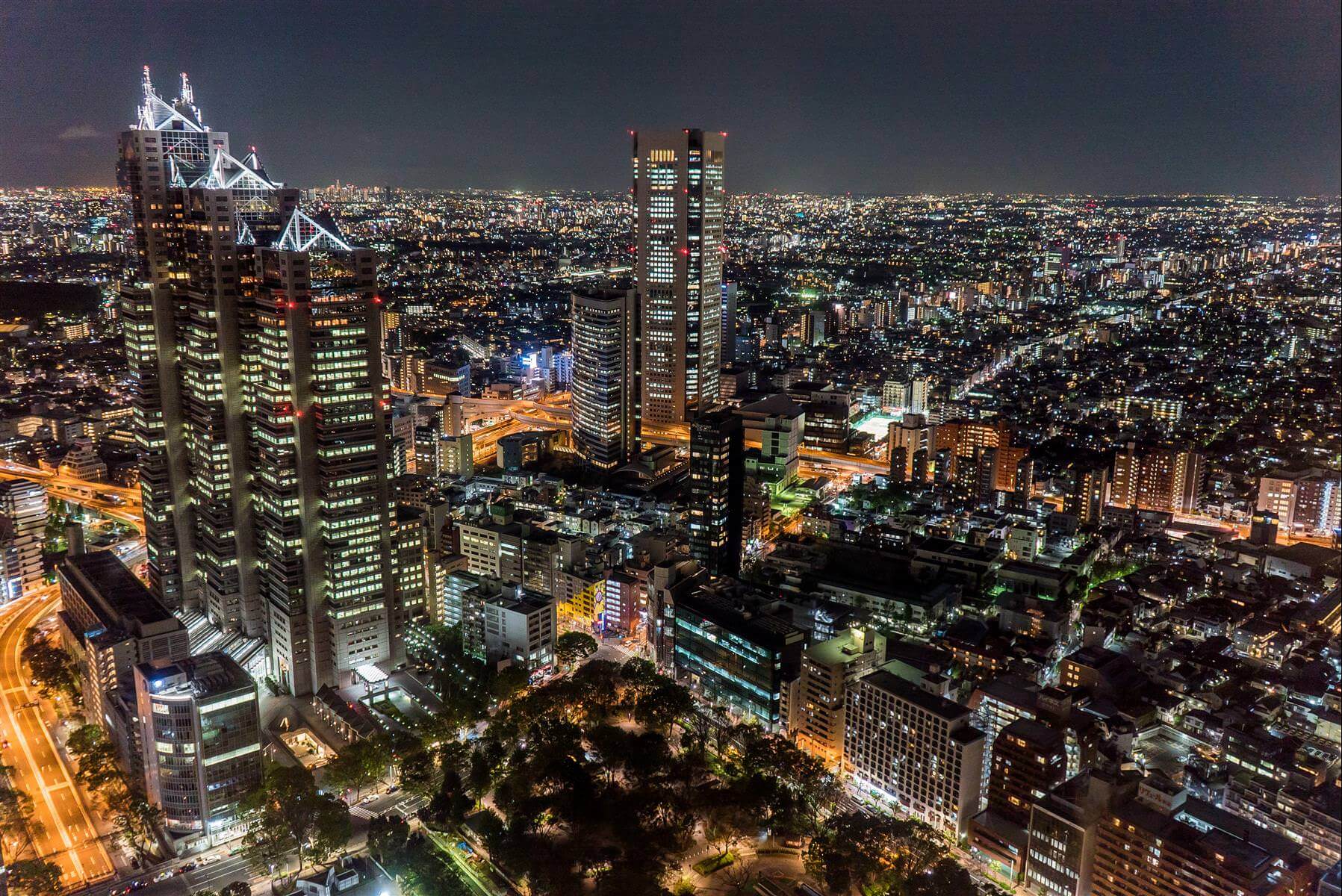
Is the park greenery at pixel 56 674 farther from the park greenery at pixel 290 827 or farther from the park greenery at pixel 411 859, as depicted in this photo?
the park greenery at pixel 411 859

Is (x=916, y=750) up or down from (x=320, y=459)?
down

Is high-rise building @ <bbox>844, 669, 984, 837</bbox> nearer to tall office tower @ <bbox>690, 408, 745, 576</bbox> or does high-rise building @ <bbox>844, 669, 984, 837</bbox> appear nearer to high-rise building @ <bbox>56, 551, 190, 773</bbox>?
tall office tower @ <bbox>690, 408, 745, 576</bbox>

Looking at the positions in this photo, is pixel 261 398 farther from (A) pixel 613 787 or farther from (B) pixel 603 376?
(B) pixel 603 376

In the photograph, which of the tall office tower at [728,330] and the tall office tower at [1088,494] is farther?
the tall office tower at [728,330]

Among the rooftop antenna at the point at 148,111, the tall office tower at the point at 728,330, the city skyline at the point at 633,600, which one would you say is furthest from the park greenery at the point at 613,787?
the tall office tower at the point at 728,330

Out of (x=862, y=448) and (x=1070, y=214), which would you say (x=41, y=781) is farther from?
(x=1070, y=214)

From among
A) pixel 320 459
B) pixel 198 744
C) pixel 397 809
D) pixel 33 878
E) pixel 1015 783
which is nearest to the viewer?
pixel 33 878

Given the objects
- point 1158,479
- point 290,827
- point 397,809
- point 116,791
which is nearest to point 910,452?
point 1158,479
